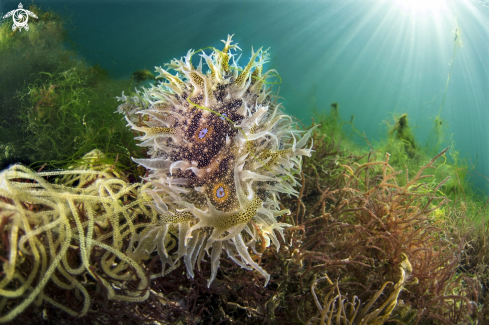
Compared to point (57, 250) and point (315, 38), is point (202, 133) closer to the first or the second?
point (57, 250)

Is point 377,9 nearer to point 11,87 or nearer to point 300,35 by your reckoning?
point 300,35

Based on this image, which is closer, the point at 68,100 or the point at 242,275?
the point at 242,275

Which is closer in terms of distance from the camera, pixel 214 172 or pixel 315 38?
pixel 214 172

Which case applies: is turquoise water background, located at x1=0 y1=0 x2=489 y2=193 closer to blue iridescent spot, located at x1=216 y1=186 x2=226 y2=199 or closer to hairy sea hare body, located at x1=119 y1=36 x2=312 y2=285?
hairy sea hare body, located at x1=119 y1=36 x2=312 y2=285

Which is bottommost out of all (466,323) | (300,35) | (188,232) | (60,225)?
(466,323)

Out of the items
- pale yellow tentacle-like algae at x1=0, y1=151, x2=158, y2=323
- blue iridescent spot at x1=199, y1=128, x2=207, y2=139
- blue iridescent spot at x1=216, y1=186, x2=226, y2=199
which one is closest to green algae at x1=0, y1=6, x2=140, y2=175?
pale yellow tentacle-like algae at x1=0, y1=151, x2=158, y2=323

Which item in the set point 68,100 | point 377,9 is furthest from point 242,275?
point 377,9

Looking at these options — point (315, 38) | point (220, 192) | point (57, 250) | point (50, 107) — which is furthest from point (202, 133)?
point (315, 38)
